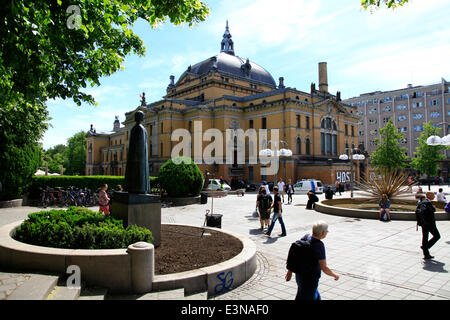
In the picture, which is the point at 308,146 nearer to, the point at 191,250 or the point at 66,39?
the point at 191,250

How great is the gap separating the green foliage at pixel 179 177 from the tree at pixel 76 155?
237 ft

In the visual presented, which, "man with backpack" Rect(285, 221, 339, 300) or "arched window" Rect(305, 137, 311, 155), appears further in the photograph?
"arched window" Rect(305, 137, 311, 155)

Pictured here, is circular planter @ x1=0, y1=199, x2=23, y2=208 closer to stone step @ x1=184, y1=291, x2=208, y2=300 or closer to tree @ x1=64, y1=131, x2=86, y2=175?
stone step @ x1=184, y1=291, x2=208, y2=300

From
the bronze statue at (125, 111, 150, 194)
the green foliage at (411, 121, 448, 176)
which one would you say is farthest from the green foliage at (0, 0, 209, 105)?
the green foliage at (411, 121, 448, 176)

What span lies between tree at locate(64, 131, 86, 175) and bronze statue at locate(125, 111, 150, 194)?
84.6 m

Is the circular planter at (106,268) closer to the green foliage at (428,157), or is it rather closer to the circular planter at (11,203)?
the circular planter at (11,203)

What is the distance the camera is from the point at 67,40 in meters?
6.73

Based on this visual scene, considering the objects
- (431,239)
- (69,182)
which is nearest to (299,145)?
(69,182)

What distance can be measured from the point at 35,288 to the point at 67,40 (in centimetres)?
520

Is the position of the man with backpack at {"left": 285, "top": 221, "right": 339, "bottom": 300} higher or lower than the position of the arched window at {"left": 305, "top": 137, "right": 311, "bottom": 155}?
lower

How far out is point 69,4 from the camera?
21.7 ft

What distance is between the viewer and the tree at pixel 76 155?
83.9m

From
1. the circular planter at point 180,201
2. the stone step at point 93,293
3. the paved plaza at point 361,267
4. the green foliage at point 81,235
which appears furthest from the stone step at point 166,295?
the circular planter at point 180,201

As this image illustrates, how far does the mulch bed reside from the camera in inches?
232
